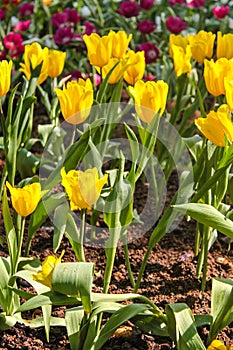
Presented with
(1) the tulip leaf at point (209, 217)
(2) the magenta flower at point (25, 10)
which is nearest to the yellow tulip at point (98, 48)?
(1) the tulip leaf at point (209, 217)

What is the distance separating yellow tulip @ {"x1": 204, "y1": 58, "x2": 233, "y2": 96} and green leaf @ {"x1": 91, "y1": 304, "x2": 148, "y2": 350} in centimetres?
62

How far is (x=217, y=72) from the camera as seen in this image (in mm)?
1920

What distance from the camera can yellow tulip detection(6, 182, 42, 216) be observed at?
5.89ft

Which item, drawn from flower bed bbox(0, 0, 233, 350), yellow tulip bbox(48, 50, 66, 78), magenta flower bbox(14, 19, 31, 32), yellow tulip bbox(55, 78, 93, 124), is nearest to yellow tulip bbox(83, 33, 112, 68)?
flower bed bbox(0, 0, 233, 350)

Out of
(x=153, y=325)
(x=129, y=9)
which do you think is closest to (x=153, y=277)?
(x=153, y=325)

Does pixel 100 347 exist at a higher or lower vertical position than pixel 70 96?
lower

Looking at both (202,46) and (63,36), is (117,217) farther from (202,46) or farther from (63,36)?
(63,36)

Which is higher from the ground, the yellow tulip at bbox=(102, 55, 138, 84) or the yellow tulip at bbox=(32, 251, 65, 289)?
the yellow tulip at bbox=(102, 55, 138, 84)

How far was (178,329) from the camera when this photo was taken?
5.69ft

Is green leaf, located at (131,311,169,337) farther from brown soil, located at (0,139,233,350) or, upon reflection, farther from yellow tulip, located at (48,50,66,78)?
yellow tulip, located at (48,50,66,78)

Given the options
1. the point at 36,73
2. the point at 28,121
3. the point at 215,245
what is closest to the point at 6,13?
the point at 28,121

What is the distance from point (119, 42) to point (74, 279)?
96cm

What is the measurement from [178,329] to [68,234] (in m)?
0.43

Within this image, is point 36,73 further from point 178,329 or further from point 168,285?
point 178,329
